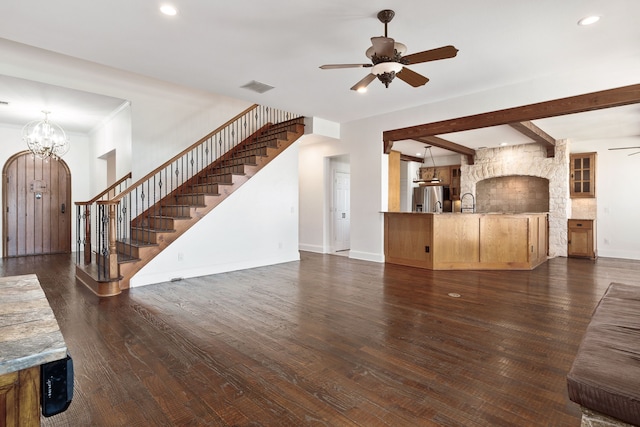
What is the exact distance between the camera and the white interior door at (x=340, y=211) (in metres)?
8.14

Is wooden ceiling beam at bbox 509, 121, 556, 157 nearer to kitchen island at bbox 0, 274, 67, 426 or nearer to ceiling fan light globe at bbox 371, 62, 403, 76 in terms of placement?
ceiling fan light globe at bbox 371, 62, 403, 76

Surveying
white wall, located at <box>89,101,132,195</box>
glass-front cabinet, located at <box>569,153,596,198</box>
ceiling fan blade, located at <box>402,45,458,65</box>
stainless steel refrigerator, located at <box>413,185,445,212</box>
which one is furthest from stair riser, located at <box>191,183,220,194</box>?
glass-front cabinet, located at <box>569,153,596,198</box>

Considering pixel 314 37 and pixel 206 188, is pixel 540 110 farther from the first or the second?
pixel 206 188

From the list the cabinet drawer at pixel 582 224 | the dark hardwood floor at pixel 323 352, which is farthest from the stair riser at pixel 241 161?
the cabinet drawer at pixel 582 224

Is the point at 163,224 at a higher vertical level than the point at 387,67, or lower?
lower

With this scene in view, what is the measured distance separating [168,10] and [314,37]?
141 centimetres

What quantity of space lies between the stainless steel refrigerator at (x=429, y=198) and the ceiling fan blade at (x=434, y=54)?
24.0 ft

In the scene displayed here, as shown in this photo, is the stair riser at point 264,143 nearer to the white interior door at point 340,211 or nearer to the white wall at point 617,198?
the white interior door at point 340,211

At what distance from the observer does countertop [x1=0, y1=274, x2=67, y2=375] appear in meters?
0.79

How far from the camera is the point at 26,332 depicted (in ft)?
3.04

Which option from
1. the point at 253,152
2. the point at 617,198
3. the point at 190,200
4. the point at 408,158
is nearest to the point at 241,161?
the point at 253,152

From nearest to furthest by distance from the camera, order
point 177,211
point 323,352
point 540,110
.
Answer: point 323,352 < point 540,110 < point 177,211

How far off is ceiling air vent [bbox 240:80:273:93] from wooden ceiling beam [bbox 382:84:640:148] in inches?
106

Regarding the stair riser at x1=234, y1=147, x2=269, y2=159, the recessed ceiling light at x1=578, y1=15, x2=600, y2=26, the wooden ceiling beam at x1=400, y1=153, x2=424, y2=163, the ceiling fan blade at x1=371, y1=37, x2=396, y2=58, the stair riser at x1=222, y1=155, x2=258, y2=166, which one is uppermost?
the recessed ceiling light at x1=578, y1=15, x2=600, y2=26
